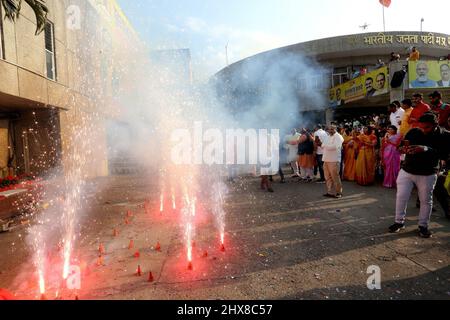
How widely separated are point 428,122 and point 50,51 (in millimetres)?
10630

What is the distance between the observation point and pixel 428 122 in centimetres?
422

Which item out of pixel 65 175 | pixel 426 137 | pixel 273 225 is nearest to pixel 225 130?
pixel 65 175

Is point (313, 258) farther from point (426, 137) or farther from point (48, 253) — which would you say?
point (48, 253)

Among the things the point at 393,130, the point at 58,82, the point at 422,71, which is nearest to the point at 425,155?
the point at 393,130

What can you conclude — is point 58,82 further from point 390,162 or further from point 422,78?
point 422,78

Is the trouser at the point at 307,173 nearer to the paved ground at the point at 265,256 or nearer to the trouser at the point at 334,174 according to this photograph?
the trouser at the point at 334,174

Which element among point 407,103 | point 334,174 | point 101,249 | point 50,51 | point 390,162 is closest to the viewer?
point 101,249

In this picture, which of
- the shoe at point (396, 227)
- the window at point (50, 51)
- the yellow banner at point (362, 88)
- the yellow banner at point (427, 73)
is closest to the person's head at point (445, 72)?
the yellow banner at point (427, 73)

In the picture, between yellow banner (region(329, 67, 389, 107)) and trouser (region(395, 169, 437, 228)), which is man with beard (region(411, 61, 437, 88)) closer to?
yellow banner (region(329, 67, 389, 107))

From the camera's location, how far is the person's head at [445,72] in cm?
1408

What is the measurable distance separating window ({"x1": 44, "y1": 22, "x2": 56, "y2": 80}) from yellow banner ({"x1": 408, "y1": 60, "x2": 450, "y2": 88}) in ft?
50.3

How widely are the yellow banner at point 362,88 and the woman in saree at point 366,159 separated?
7.50 m

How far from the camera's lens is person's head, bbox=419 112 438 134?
4.20m
